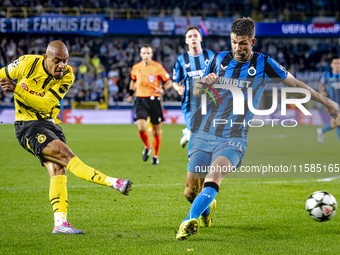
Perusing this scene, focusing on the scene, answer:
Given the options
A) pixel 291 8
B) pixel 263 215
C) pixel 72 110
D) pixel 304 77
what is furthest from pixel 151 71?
pixel 291 8

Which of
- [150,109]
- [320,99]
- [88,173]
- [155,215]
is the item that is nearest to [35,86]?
[88,173]

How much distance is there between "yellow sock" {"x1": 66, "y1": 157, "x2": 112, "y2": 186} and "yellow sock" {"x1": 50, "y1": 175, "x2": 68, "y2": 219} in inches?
10.2

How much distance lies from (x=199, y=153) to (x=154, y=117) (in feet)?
17.9

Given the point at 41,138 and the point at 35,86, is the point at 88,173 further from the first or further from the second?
the point at 35,86

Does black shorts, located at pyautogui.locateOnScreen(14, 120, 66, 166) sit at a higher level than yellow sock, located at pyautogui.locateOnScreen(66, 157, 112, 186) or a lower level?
higher

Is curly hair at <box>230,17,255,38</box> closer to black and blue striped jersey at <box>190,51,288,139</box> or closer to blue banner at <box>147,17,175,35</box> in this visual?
black and blue striped jersey at <box>190,51,288,139</box>

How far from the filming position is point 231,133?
13.8 ft

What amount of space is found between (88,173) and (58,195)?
18.4 inches

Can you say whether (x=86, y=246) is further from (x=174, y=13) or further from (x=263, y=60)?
(x=174, y=13)

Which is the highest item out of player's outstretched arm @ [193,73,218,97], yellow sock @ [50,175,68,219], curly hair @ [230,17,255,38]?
curly hair @ [230,17,255,38]

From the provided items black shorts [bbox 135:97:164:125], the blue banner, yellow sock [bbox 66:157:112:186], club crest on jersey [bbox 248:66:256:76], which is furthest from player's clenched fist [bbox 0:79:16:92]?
the blue banner

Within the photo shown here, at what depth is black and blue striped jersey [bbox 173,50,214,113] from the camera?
723 cm

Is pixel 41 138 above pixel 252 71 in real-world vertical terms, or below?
below

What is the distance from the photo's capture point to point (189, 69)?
7320 millimetres
